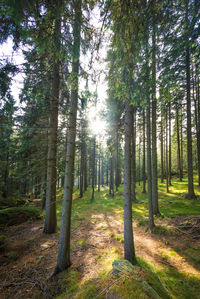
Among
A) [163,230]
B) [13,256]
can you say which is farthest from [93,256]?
[163,230]

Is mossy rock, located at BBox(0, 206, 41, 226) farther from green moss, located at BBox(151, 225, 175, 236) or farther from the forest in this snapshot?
green moss, located at BBox(151, 225, 175, 236)

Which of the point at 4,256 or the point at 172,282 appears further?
the point at 4,256

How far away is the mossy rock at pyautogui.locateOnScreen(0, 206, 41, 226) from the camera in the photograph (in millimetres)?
7322

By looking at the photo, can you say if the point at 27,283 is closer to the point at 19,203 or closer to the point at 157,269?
the point at 157,269

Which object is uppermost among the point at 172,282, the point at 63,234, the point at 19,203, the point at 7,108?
the point at 7,108

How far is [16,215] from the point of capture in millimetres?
7887

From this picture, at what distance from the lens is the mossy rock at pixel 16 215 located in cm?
732

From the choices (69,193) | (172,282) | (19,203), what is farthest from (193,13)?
(19,203)

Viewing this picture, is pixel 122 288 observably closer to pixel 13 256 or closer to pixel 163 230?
pixel 13 256

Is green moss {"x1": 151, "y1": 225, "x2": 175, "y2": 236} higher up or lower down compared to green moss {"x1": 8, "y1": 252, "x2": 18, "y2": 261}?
higher up

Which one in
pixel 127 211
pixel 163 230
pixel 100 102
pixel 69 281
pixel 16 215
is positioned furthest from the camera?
pixel 16 215

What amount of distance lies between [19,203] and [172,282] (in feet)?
41.5

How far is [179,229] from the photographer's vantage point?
5289mm

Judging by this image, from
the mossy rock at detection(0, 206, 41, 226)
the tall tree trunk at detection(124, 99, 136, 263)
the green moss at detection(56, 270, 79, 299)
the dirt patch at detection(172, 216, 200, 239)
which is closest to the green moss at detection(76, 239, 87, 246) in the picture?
the green moss at detection(56, 270, 79, 299)
